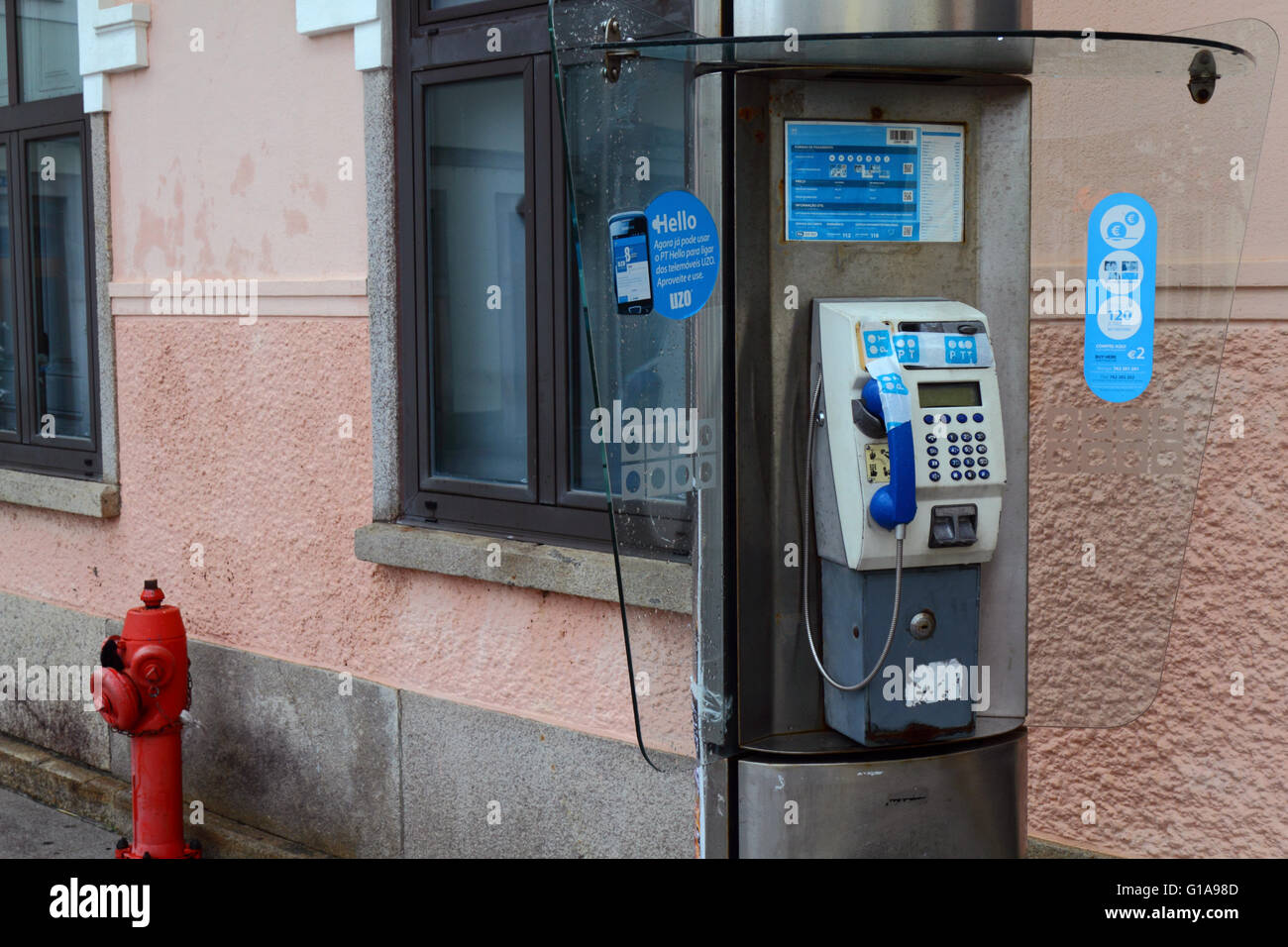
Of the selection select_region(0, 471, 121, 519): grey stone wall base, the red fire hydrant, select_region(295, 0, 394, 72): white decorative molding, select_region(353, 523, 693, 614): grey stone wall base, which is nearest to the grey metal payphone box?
select_region(353, 523, 693, 614): grey stone wall base

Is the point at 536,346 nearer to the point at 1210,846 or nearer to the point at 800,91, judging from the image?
the point at 800,91

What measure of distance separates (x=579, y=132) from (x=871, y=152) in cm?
52

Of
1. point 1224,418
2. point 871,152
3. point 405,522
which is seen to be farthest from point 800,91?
point 405,522

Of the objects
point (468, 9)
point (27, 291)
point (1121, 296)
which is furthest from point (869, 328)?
point (27, 291)

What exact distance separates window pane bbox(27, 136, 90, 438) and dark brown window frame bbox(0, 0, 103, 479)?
31mm

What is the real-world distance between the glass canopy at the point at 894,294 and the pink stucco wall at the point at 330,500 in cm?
14

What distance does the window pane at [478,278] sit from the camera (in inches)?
176

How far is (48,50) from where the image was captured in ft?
20.3

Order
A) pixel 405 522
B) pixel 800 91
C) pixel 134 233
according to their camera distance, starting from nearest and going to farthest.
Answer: pixel 800 91, pixel 405 522, pixel 134 233

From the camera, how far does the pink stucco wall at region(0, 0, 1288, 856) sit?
3.04m

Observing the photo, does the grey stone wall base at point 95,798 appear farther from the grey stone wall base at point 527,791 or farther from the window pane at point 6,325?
the window pane at point 6,325

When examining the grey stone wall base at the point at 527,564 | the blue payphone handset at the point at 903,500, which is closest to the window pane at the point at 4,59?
the grey stone wall base at the point at 527,564

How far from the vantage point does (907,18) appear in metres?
2.35

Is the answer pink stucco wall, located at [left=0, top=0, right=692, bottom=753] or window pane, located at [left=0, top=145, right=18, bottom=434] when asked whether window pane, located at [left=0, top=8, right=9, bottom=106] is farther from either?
pink stucco wall, located at [left=0, top=0, right=692, bottom=753]
